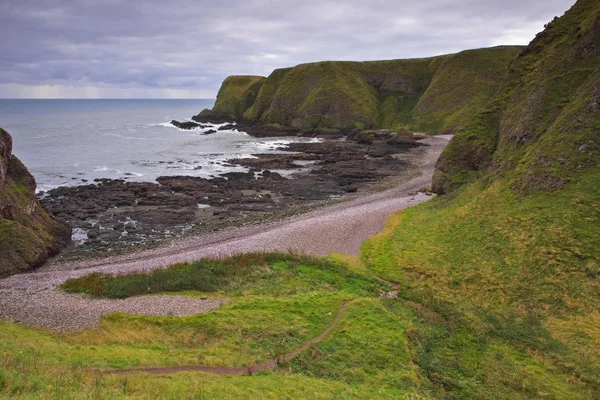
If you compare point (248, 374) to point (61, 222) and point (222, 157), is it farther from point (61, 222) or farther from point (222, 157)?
point (222, 157)

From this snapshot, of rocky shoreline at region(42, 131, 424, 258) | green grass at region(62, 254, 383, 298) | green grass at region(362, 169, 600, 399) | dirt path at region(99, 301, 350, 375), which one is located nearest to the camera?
dirt path at region(99, 301, 350, 375)

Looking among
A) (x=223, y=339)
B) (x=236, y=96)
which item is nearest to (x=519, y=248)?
(x=223, y=339)

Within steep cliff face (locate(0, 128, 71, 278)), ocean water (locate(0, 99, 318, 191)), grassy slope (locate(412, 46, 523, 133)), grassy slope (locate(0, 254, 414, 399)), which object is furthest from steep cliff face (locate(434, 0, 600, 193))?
grassy slope (locate(412, 46, 523, 133))

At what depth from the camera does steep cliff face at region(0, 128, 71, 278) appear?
32062 millimetres

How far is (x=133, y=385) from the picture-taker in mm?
13367

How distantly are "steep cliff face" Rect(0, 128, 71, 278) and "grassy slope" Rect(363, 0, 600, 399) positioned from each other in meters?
27.1

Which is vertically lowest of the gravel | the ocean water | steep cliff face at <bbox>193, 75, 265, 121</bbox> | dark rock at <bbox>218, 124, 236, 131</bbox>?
the gravel

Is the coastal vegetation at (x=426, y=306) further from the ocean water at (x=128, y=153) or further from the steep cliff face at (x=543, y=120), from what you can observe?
the ocean water at (x=128, y=153)

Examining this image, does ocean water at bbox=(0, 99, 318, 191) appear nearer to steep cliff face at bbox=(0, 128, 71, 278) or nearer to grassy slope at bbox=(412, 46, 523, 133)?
steep cliff face at bbox=(0, 128, 71, 278)

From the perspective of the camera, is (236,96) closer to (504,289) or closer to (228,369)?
(504,289)

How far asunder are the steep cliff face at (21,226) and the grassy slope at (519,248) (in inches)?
1069

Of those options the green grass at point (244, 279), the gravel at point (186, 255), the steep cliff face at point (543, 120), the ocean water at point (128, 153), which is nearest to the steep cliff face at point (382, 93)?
the ocean water at point (128, 153)

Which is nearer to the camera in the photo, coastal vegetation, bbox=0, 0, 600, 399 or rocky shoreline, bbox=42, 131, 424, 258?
coastal vegetation, bbox=0, 0, 600, 399

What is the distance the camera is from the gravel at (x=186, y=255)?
2320 centimetres
